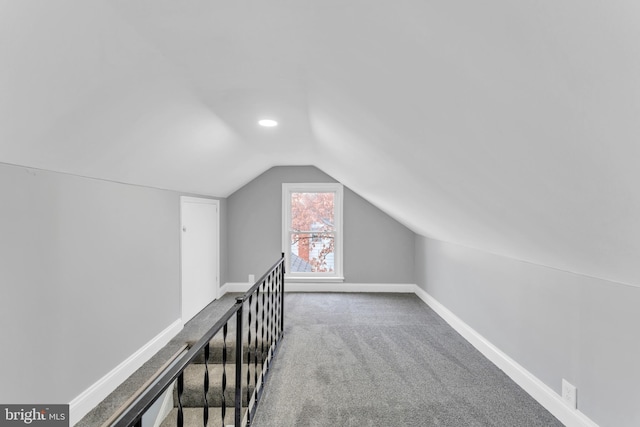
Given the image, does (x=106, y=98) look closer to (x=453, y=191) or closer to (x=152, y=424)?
(x=453, y=191)

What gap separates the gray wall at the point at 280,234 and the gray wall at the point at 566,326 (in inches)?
72.6

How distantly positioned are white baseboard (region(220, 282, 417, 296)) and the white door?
0.49 metres

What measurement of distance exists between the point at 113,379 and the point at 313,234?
3321 millimetres

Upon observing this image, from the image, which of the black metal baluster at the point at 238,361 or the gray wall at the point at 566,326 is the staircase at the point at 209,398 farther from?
the gray wall at the point at 566,326

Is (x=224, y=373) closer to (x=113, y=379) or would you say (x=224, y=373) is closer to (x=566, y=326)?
(x=113, y=379)

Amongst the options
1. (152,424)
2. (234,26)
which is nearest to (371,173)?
(234,26)

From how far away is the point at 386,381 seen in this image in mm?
2492

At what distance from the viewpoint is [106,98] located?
1536 mm

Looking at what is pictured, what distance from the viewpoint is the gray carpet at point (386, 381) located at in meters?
2.07

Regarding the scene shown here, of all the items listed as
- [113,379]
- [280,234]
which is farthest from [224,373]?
A: [280,234]

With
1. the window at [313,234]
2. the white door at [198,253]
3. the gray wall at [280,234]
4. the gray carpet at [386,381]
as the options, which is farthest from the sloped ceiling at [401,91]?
the window at [313,234]

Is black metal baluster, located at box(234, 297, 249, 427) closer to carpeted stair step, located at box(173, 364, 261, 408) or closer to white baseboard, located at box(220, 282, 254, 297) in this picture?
carpeted stair step, located at box(173, 364, 261, 408)

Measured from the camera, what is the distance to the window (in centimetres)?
521

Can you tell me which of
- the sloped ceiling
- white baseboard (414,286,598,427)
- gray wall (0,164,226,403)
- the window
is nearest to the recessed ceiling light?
the sloped ceiling
